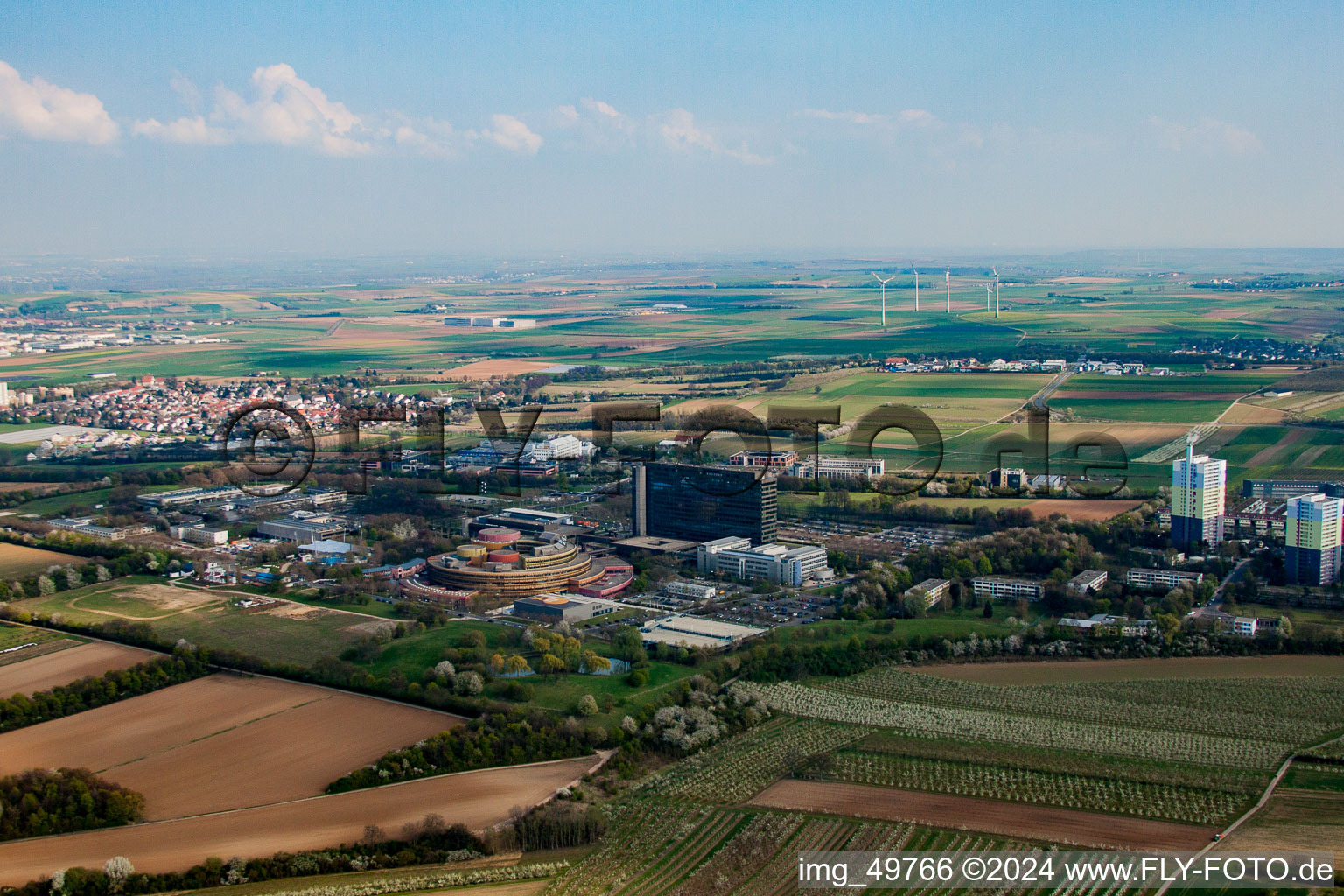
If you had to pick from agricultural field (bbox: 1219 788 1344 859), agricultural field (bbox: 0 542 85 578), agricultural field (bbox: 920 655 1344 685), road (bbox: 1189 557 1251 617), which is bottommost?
agricultural field (bbox: 1219 788 1344 859)

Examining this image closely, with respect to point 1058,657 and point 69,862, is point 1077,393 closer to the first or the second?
point 1058,657

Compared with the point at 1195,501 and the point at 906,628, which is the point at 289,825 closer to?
the point at 906,628

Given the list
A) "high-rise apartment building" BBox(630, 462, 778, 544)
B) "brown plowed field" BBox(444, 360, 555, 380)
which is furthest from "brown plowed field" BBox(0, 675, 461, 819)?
"brown plowed field" BBox(444, 360, 555, 380)

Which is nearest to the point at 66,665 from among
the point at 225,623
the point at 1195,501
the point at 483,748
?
the point at 225,623

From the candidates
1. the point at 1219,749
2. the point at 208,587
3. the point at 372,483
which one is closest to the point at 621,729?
the point at 1219,749

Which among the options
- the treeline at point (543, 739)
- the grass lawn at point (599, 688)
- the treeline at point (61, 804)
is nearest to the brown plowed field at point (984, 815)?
the treeline at point (543, 739)

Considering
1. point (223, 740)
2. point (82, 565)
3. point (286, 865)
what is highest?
point (82, 565)

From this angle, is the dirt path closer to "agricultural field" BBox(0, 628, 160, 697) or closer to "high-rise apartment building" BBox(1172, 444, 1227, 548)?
"high-rise apartment building" BBox(1172, 444, 1227, 548)
